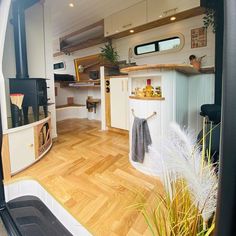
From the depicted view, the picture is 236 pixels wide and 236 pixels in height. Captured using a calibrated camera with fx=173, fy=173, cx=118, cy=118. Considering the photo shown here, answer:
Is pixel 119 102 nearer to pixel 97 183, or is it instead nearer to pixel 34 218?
pixel 97 183

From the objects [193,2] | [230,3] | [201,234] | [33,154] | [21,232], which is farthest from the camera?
[193,2]

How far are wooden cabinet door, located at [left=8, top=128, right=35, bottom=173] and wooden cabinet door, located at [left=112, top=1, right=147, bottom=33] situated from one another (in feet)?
8.13

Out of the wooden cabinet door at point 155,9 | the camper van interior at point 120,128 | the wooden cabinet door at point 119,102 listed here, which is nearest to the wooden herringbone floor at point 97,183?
the camper van interior at point 120,128

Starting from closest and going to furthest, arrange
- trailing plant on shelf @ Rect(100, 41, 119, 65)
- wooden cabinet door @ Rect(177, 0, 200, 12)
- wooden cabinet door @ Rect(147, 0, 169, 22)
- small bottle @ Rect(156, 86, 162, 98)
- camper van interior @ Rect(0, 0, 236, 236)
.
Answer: camper van interior @ Rect(0, 0, 236, 236)
small bottle @ Rect(156, 86, 162, 98)
wooden cabinet door @ Rect(177, 0, 200, 12)
wooden cabinet door @ Rect(147, 0, 169, 22)
trailing plant on shelf @ Rect(100, 41, 119, 65)

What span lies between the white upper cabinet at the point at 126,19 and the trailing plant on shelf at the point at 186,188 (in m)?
2.98

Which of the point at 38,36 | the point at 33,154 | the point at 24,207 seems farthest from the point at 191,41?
the point at 24,207

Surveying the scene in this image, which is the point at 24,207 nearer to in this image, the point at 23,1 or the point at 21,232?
the point at 21,232

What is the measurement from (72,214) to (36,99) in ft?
5.09

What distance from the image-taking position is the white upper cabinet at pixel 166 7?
8.08 ft

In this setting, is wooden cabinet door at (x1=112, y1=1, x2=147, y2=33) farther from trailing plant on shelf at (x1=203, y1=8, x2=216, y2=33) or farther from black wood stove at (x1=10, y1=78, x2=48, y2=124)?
black wood stove at (x1=10, y1=78, x2=48, y2=124)

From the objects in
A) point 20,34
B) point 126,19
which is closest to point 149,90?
point 20,34

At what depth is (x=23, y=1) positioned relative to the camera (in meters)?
2.35

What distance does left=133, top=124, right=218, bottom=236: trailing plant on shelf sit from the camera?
45 centimetres

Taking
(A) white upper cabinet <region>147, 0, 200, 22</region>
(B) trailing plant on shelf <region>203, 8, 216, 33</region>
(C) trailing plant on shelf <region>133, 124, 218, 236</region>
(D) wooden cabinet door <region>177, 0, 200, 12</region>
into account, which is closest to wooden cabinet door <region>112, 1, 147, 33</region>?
(A) white upper cabinet <region>147, 0, 200, 22</region>
